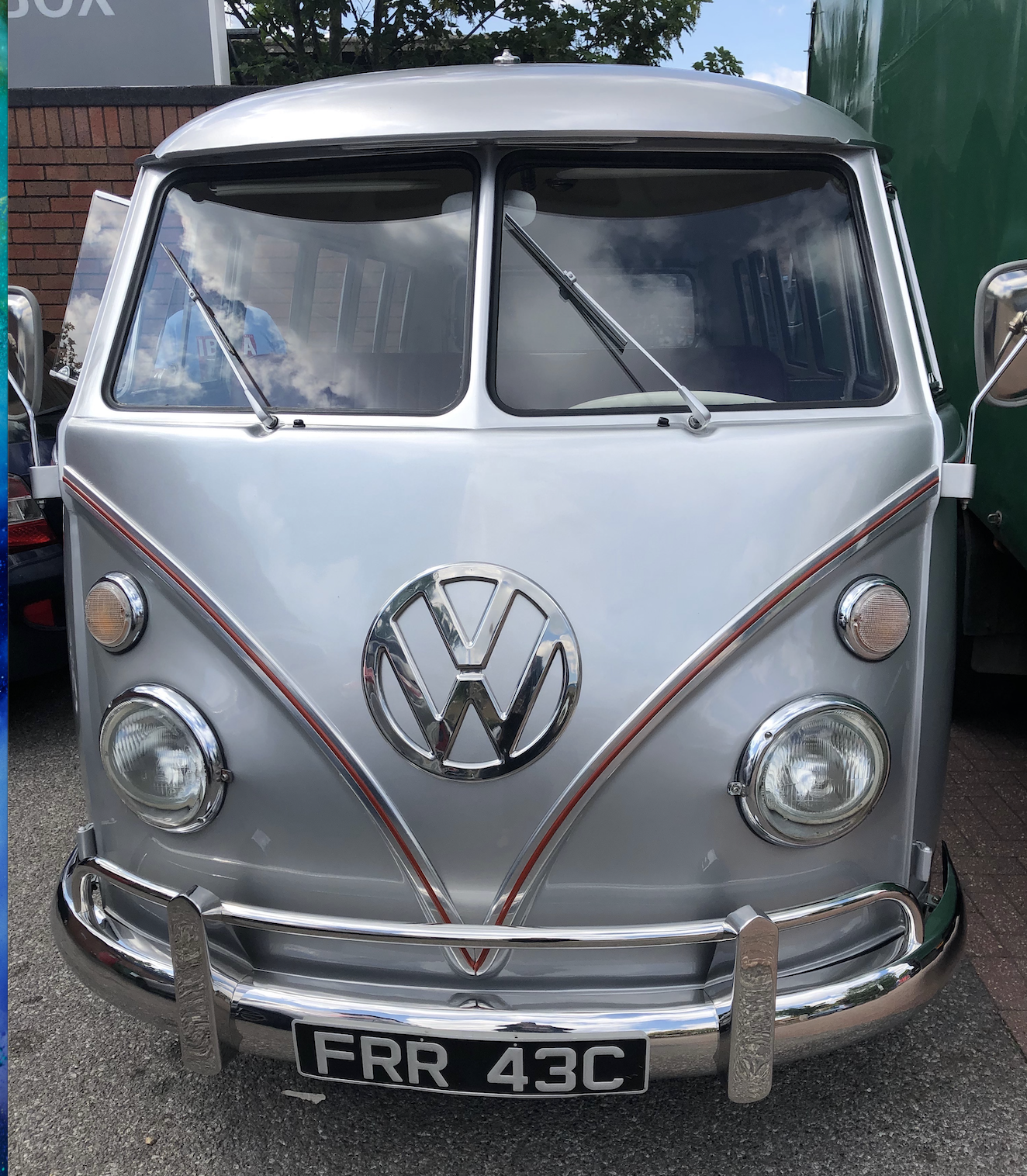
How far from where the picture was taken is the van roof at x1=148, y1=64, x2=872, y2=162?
80.6 inches

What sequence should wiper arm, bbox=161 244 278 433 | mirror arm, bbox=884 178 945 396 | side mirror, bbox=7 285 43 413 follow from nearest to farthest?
wiper arm, bbox=161 244 278 433 < mirror arm, bbox=884 178 945 396 < side mirror, bbox=7 285 43 413

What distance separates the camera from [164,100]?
6.49m

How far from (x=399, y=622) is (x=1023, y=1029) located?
189cm

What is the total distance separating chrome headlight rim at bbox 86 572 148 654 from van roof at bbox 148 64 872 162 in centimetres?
100

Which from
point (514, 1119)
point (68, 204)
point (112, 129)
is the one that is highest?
point (112, 129)

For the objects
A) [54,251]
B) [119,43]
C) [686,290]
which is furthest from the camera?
[119,43]

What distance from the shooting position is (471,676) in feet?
5.47

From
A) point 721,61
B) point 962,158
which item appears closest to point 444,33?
point 721,61

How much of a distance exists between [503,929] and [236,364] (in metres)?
1.26

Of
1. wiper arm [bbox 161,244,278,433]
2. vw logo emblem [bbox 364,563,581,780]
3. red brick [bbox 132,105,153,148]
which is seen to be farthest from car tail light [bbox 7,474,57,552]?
red brick [bbox 132,105,153,148]

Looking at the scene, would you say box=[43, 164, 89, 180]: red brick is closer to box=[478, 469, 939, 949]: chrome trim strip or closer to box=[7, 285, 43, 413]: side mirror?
box=[7, 285, 43, 413]: side mirror

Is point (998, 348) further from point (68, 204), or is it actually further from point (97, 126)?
point (68, 204)

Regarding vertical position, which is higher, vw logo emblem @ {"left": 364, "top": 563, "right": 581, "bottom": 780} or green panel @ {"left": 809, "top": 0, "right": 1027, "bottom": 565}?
green panel @ {"left": 809, "top": 0, "right": 1027, "bottom": 565}

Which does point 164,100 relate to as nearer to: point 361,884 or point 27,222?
point 27,222
